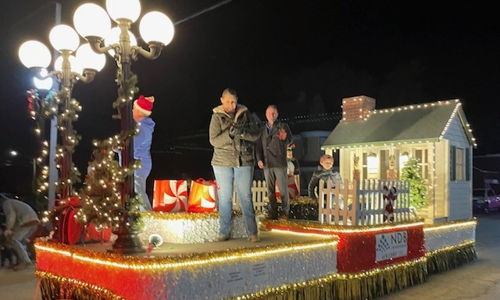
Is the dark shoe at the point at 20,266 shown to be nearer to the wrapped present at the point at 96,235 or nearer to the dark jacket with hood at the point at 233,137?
the wrapped present at the point at 96,235

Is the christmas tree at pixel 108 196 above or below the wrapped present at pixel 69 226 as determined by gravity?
above

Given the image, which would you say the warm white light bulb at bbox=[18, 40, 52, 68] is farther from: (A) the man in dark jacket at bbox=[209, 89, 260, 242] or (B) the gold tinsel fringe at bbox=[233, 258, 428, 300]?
(B) the gold tinsel fringe at bbox=[233, 258, 428, 300]

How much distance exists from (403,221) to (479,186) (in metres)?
28.5

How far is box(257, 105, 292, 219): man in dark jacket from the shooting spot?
7.93 metres

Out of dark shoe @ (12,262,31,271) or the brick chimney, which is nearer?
dark shoe @ (12,262,31,271)

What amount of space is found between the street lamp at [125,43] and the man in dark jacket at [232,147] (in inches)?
41.1

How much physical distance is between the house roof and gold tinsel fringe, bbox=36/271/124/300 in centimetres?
822

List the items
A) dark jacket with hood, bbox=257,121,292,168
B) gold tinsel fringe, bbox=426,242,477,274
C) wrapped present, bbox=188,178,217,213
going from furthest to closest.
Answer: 1. gold tinsel fringe, bbox=426,242,477,274
2. dark jacket with hood, bbox=257,121,292,168
3. wrapped present, bbox=188,178,217,213

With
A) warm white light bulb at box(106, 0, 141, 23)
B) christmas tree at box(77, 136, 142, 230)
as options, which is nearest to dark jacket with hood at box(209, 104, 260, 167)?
christmas tree at box(77, 136, 142, 230)

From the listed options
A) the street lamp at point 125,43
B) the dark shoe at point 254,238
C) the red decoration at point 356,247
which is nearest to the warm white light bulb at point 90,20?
the street lamp at point 125,43

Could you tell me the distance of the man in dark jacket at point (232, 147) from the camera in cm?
609

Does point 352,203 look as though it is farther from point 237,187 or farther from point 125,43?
point 125,43

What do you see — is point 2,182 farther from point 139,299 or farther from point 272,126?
point 139,299

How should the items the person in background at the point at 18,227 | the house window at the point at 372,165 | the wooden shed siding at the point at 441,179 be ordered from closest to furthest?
1. the person in background at the point at 18,227
2. the wooden shed siding at the point at 441,179
3. the house window at the point at 372,165
